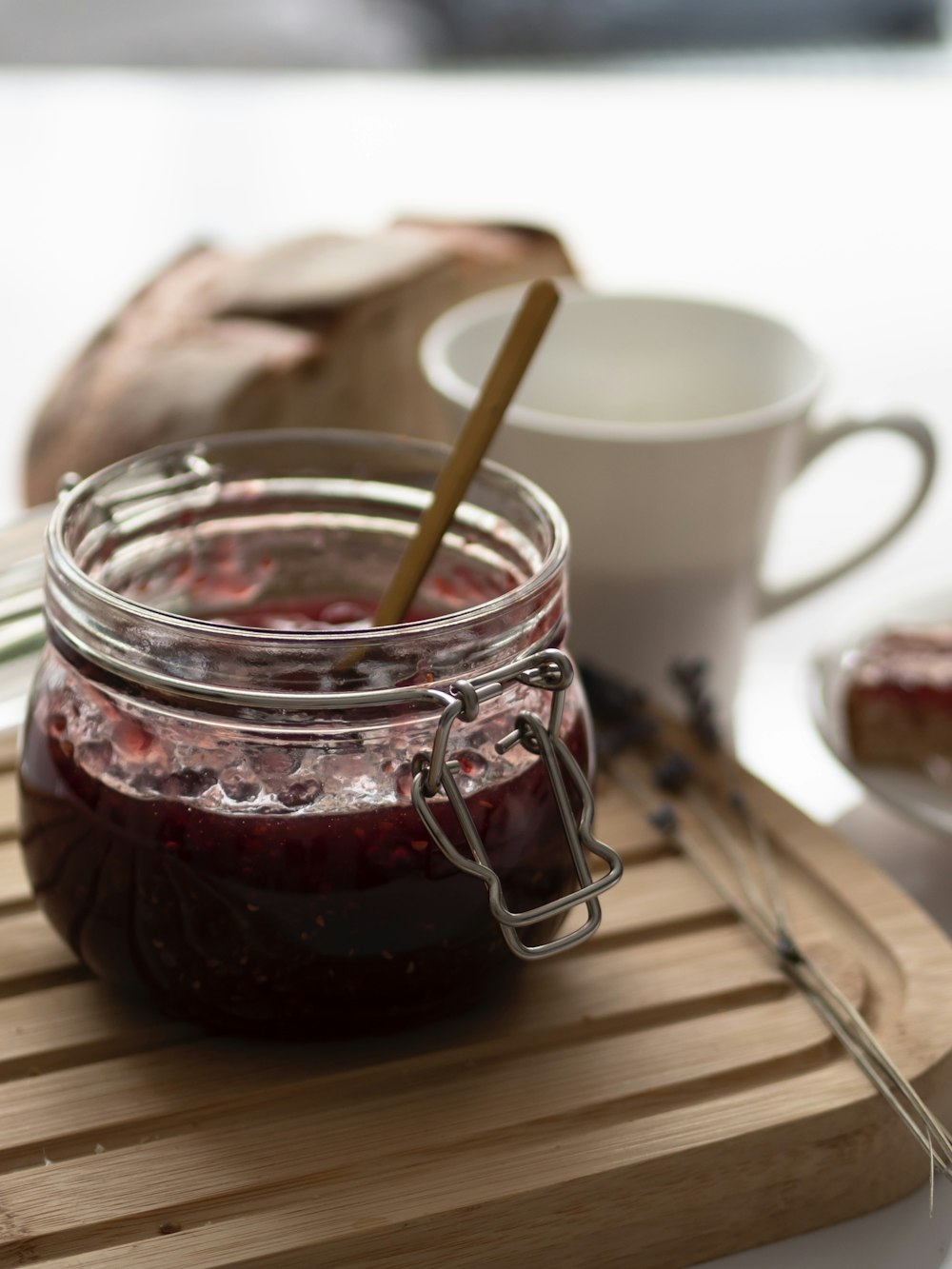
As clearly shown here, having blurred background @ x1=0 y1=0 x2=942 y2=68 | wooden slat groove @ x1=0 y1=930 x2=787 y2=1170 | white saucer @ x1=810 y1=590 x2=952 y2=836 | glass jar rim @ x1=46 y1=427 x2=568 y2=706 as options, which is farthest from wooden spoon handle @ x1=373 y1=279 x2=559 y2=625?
blurred background @ x1=0 y1=0 x2=942 y2=68

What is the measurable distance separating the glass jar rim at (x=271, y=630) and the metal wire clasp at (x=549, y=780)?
0.08 ft

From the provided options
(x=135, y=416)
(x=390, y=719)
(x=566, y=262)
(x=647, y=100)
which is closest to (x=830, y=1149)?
(x=390, y=719)

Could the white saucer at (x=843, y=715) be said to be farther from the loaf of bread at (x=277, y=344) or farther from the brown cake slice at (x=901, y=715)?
the loaf of bread at (x=277, y=344)

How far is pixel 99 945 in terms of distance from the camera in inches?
28.6

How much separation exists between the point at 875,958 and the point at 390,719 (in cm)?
32

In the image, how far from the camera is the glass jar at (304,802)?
67 cm

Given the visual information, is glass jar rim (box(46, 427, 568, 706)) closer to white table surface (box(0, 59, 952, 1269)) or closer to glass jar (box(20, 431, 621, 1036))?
glass jar (box(20, 431, 621, 1036))

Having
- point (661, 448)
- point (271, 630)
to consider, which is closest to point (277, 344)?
point (661, 448)

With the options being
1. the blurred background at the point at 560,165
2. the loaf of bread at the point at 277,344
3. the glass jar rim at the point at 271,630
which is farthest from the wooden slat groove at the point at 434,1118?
the loaf of bread at the point at 277,344

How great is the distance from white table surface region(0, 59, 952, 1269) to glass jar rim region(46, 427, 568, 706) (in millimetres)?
405

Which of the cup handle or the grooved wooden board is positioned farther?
the cup handle

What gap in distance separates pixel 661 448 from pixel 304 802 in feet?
1.38

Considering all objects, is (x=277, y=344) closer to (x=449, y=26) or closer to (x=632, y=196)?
(x=632, y=196)

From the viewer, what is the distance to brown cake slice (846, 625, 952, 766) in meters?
0.98
